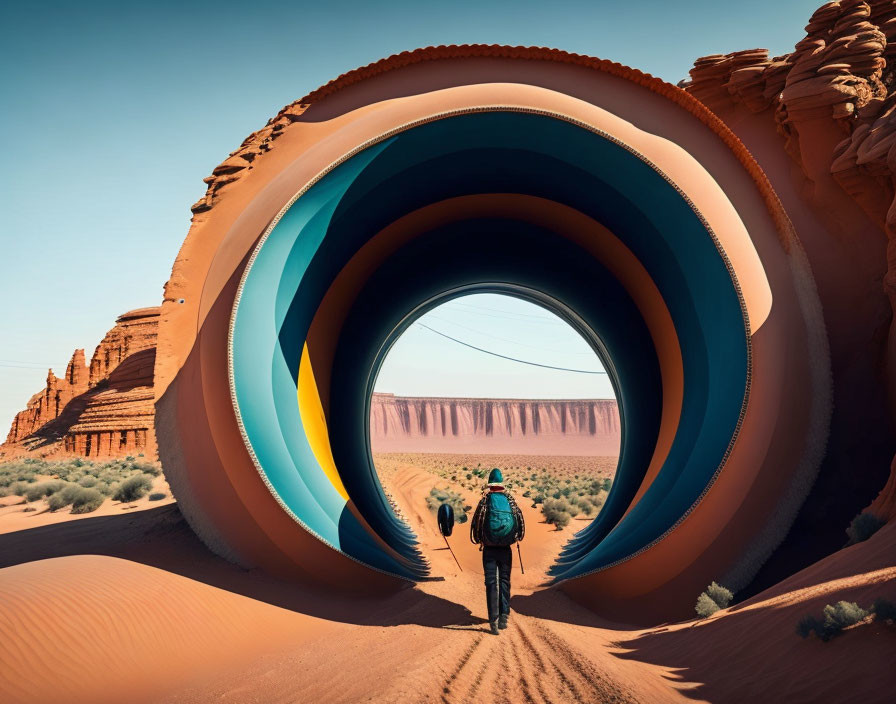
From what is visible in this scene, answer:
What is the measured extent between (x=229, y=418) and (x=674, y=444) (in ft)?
16.3

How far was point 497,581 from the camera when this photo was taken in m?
5.95

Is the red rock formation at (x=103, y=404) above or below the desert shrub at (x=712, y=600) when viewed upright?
above

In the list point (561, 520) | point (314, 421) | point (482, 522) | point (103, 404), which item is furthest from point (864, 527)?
point (103, 404)

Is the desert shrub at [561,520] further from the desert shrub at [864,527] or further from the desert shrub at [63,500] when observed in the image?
the desert shrub at [63,500]

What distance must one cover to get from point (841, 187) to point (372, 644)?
7.69m

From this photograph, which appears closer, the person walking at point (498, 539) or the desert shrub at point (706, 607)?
the desert shrub at point (706, 607)

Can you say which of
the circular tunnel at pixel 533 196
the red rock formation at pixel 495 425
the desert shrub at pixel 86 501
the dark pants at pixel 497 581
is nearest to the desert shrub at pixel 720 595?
the circular tunnel at pixel 533 196

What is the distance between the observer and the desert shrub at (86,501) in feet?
37.5

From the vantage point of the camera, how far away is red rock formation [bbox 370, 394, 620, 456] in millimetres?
92375

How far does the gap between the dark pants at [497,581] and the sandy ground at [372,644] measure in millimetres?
227

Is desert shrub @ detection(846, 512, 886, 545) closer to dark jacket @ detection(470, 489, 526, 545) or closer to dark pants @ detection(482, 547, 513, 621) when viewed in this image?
dark jacket @ detection(470, 489, 526, 545)

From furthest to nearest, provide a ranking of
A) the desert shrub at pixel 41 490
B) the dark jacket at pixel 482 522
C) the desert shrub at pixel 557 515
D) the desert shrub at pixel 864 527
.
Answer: the desert shrub at pixel 557 515 → the desert shrub at pixel 41 490 → the dark jacket at pixel 482 522 → the desert shrub at pixel 864 527

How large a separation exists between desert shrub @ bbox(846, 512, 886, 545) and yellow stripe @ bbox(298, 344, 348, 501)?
512cm

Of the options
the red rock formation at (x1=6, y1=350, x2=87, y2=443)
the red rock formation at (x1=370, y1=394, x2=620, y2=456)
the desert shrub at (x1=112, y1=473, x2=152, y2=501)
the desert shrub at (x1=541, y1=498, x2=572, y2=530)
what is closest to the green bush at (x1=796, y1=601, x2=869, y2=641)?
the desert shrub at (x1=541, y1=498, x2=572, y2=530)
